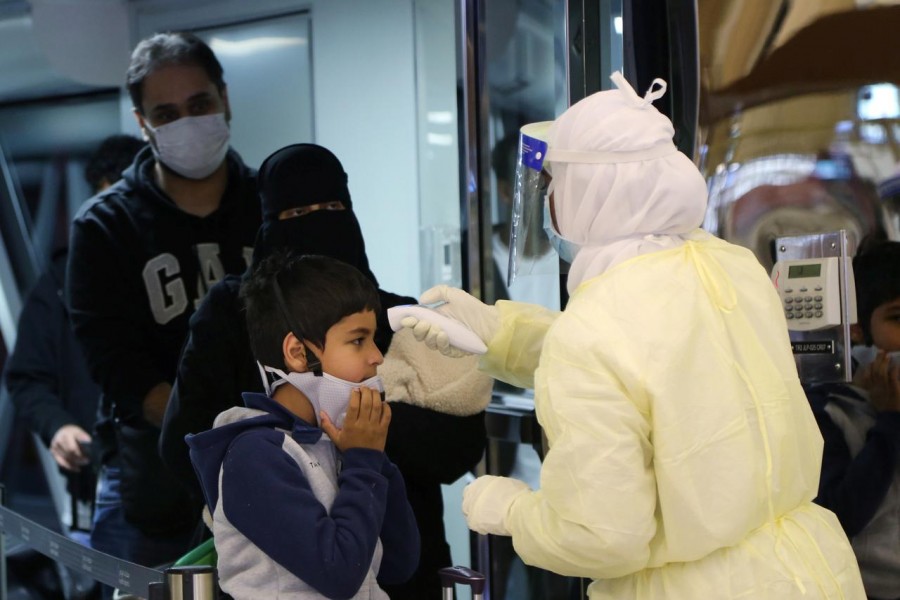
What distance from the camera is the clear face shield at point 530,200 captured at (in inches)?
61.3

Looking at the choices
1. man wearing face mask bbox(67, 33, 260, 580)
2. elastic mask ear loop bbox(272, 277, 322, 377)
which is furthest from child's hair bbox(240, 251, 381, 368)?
man wearing face mask bbox(67, 33, 260, 580)

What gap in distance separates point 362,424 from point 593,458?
359 mm

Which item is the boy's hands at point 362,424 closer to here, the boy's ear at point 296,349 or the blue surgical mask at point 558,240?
the boy's ear at point 296,349

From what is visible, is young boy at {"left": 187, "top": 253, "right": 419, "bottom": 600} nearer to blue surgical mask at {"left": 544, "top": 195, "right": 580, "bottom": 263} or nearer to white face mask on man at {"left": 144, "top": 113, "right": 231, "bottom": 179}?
blue surgical mask at {"left": 544, "top": 195, "right": 580, "bottom": 263}

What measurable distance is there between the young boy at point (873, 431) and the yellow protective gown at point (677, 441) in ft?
1.84

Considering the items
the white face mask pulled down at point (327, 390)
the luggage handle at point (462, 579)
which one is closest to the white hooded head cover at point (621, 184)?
the white face mask pulled down at point (327, 390)

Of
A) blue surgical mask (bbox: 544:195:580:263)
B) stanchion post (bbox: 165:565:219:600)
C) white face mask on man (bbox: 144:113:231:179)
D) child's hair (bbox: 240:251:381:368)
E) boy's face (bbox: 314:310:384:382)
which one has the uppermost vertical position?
white face mask on man (bbox: 144:113:231:179)

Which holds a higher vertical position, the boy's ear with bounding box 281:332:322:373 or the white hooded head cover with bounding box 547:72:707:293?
the white hooded head cover with bounding box 547:72:707:293

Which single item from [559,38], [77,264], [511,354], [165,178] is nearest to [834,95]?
[559,38]

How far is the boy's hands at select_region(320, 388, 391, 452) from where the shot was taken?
1.55 meters

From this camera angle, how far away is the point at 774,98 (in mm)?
2088

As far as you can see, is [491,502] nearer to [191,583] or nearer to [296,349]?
[296,349]

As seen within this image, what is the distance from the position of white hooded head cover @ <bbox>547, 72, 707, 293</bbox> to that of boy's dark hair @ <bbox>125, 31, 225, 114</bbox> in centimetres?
103

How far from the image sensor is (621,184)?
1.44m
